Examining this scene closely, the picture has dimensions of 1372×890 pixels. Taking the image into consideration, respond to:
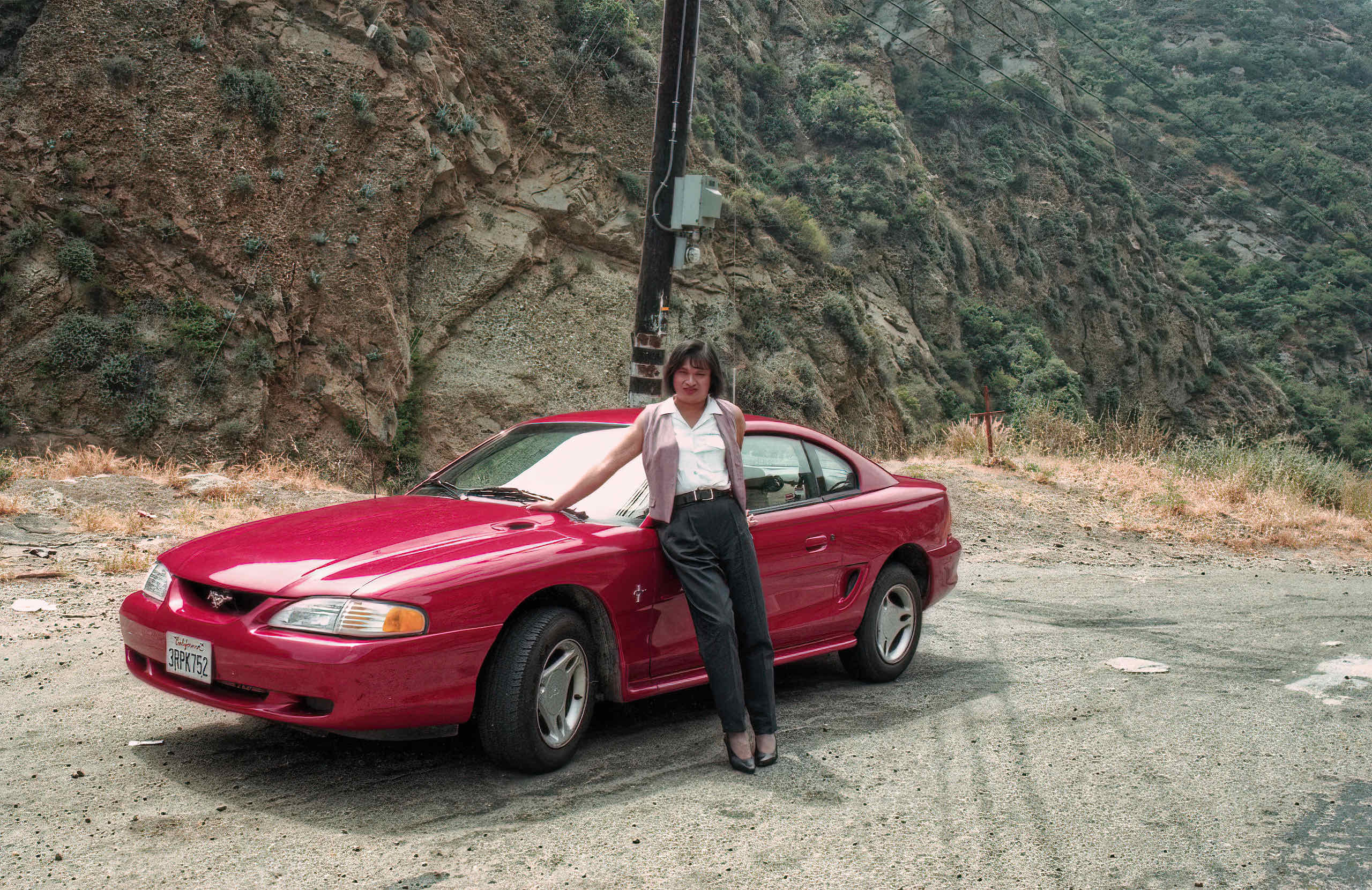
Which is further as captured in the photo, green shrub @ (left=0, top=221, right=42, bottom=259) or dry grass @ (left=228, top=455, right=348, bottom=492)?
green shrub @ (left=0, top=221, right=42, bottom=259)

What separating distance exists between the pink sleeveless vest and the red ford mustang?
22 centimetres

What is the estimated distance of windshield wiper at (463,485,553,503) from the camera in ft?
16.3

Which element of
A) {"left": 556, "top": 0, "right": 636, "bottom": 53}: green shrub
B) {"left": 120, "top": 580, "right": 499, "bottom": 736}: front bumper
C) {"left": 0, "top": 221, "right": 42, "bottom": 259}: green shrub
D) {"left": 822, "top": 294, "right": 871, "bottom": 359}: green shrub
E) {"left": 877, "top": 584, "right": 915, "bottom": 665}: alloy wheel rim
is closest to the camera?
{"left": 120, "top": 580, "right": 499, "bottom": 736}: front bumper

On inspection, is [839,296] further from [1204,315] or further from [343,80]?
[1204,315]

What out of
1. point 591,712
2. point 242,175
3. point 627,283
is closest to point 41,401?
point 242,175

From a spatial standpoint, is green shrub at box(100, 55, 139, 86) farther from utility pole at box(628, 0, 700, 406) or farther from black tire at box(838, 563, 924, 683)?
black tire at box(838, 563, 924, 683)

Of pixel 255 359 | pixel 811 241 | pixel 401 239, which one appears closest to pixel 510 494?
pixel 255 359

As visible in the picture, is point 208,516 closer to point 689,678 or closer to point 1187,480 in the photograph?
point 689,678

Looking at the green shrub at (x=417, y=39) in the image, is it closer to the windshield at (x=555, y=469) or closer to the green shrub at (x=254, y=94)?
the green shrub at (x=254, y=94)

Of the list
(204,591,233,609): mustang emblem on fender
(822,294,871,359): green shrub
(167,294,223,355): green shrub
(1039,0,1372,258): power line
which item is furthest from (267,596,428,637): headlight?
(1039,0,1372,258): power line

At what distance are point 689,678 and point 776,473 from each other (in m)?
1.24

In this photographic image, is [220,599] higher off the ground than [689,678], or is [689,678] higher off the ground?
[220,599]

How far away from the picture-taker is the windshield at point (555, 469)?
15.9 feet

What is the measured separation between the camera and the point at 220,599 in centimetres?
404
